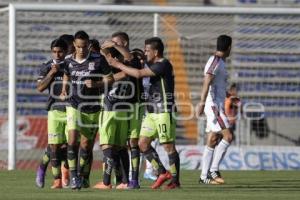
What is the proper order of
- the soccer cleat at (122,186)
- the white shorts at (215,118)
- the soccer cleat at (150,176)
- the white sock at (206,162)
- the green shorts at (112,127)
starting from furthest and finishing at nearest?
the soccer cleat at (150,176)
the white sock at (206,162)
the white shorts at (215,118)
the soccer cleat at (122,186)
the green shorts at (112,127)

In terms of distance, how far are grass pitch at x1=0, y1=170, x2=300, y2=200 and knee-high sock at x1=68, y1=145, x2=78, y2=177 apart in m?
0.32

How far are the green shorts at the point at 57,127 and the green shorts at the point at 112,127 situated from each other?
87 centimetres

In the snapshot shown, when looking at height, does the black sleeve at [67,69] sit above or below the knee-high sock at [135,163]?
above

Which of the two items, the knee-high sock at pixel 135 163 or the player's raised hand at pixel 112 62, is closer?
the player's raised hand at pixel 112 62

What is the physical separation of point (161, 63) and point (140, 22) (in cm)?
1153

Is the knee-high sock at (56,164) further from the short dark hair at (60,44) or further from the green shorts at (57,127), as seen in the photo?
the short dark hair at (60,44)

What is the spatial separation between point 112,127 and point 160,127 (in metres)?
0.77

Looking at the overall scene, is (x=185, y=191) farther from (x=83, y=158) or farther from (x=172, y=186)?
(x=83, y=158)

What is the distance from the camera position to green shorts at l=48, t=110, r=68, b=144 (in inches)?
658

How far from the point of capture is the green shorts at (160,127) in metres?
16.2

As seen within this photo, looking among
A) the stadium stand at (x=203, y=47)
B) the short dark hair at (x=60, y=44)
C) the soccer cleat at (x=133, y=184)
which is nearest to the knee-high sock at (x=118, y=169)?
the soccer cleat at (x=133, y=184)

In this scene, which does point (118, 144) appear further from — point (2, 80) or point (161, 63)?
point (2, 80)

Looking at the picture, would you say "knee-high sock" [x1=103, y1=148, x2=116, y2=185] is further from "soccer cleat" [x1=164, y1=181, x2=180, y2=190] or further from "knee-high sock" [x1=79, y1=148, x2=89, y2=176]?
"soccer cleat" [x1=164, y1=181, x2=180, y2=190]

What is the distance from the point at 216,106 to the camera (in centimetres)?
1805
